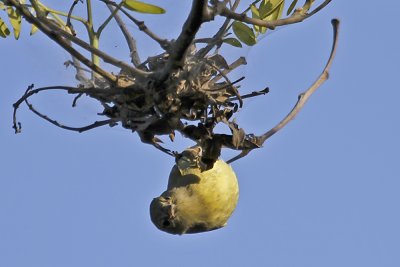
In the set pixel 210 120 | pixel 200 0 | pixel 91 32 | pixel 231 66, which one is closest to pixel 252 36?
pixel 231 66

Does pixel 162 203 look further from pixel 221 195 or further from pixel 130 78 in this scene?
pixel 130 78

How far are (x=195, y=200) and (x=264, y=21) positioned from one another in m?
0.54

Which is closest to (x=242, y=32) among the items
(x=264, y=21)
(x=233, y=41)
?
(x=233, y=41)

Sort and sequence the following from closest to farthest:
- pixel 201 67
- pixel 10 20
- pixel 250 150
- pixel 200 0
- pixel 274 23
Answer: pixel 200 0
pixel 274 23
pixel 201 67
pixel 250 150
pixel 10 20

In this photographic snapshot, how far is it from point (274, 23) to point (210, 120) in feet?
0.85

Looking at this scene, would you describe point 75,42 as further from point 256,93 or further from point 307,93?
point 307,93

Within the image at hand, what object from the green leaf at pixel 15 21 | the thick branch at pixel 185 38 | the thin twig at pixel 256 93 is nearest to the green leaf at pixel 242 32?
the thin twig at pixel 256 93

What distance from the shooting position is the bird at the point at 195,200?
205 cm

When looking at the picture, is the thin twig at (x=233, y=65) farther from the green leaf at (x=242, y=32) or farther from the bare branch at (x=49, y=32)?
the bare branch at (x=49, y=32)

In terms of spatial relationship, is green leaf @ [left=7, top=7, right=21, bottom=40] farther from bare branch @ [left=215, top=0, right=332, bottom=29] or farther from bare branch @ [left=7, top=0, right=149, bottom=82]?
bare branch @ [left=215, top=0, right=332, bottom=29]

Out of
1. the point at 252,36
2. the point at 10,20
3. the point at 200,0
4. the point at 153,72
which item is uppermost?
the point at 10,20

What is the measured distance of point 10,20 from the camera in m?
2.09

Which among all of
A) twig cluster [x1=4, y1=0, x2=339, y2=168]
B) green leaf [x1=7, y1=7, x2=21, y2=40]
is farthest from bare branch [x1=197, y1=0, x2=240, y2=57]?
green leaf [x1=7, y1=7, x2=21, y2=40]

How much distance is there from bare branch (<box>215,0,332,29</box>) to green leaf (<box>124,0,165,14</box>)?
12 cm
